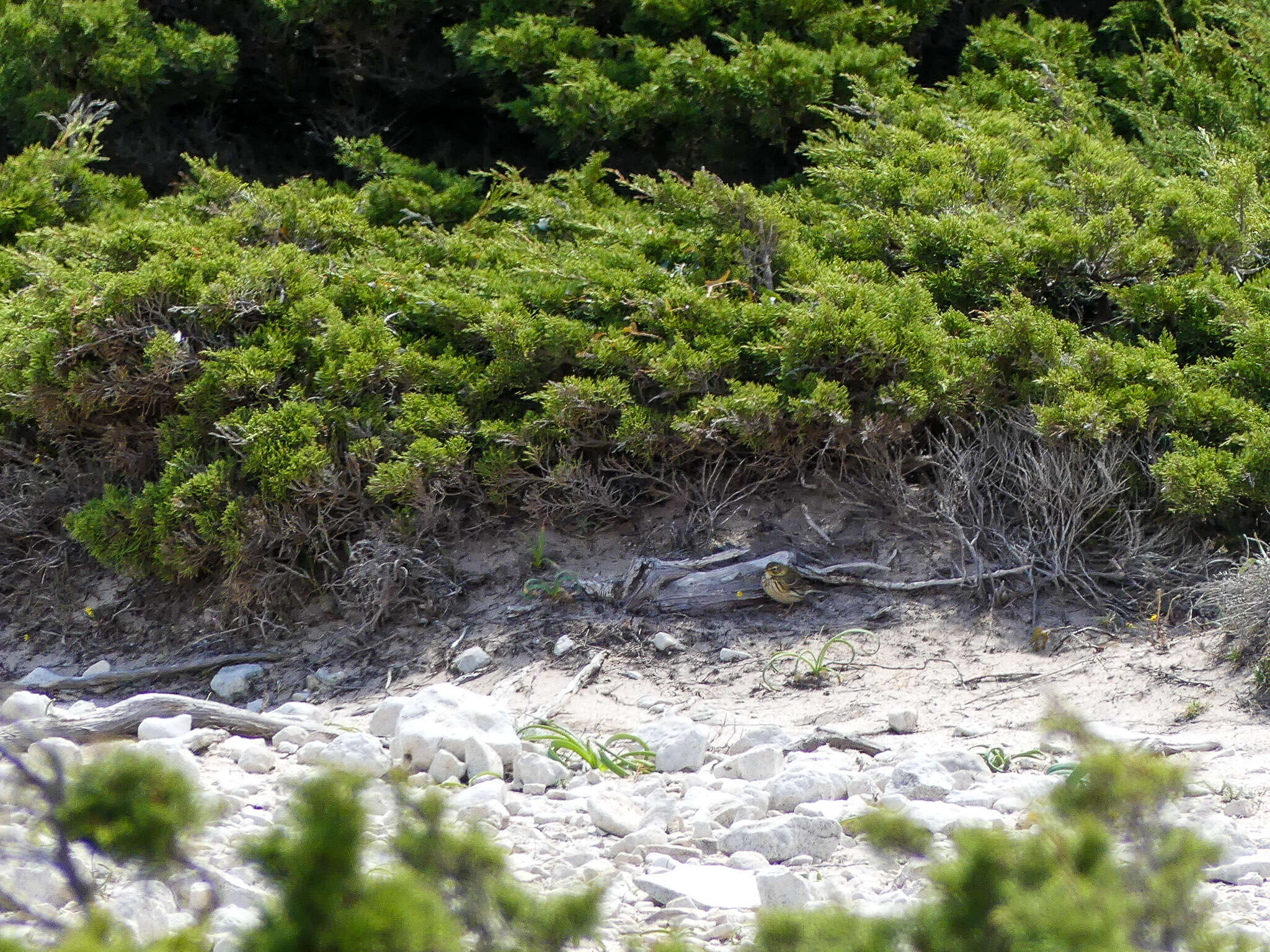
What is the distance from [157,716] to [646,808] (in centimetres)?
205

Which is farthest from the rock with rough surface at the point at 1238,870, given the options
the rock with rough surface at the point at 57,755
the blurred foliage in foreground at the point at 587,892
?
the rock with rough surface at the point at 57,755

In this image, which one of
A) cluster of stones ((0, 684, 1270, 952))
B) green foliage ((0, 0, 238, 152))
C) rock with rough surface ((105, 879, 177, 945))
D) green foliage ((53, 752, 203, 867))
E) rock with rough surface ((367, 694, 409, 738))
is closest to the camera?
green foliage ((53, 752, 203, 867))

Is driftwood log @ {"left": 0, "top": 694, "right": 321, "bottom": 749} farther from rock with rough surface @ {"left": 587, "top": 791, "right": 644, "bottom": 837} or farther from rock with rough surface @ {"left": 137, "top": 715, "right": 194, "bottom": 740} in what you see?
rock with rough surface @ {"left": 587, "top": 791, "right": 644, "bottom": 837}

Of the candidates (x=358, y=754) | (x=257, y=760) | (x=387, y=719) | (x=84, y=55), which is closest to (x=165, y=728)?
(x=257, y=760)

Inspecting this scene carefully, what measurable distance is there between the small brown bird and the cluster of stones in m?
0.78

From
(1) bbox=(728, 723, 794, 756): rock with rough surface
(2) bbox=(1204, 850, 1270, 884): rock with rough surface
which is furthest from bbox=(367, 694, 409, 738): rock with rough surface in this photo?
(2) bbox=(1204, 850, 1270, 884): rock with rough surface

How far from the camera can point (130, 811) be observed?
147 cm

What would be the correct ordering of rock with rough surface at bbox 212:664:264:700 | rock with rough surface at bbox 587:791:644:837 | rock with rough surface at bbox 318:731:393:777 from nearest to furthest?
rock with rough surface at bbox 587:791:644:837
rock with rough surface at bbox 318:731:393:777
rock with rough surface at bbox 212:664:264:700

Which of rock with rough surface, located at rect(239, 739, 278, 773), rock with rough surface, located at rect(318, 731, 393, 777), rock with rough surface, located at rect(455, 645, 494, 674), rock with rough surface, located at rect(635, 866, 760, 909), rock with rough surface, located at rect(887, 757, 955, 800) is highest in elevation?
rock with rough surface, located at rect(635, 866, 760, 909)

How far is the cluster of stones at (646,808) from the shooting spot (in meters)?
2.59

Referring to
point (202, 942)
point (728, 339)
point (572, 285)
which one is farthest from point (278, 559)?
point (202, 942)

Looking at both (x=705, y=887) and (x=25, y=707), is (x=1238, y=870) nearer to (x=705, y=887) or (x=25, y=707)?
(x=705, y=887)

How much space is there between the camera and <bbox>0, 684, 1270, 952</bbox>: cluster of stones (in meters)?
2.59

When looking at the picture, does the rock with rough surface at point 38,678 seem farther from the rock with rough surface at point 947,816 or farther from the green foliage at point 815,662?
the rock with rough surface at point 947,816
